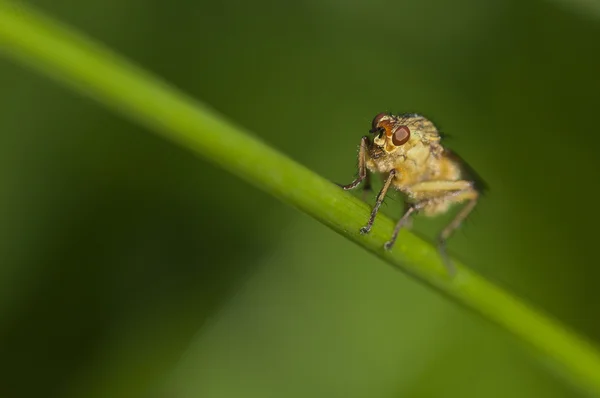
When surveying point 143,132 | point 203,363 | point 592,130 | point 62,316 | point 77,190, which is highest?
point 592,130

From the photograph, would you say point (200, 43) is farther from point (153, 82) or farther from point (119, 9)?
point (153, 82)

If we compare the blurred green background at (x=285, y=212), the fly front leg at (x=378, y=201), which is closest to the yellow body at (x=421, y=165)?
the fly front leg at (x=378, y=201)

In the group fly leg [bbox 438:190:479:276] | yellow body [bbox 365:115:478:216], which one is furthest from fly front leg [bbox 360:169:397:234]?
fly leg [bbox 438:190:479:276]

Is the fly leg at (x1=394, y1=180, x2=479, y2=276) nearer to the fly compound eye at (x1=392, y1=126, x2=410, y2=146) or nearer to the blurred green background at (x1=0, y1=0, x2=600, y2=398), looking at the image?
the fly compound eye at (x1=392, y1=126, x2=410, y2=146)

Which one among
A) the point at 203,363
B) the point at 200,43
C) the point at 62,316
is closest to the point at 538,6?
the point at 200,43

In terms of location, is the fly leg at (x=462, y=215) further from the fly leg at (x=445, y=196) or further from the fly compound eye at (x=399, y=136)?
the fly compound eye at (x=399, y=136)

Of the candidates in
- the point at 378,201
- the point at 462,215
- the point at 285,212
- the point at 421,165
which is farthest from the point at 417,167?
the point at 285,212
